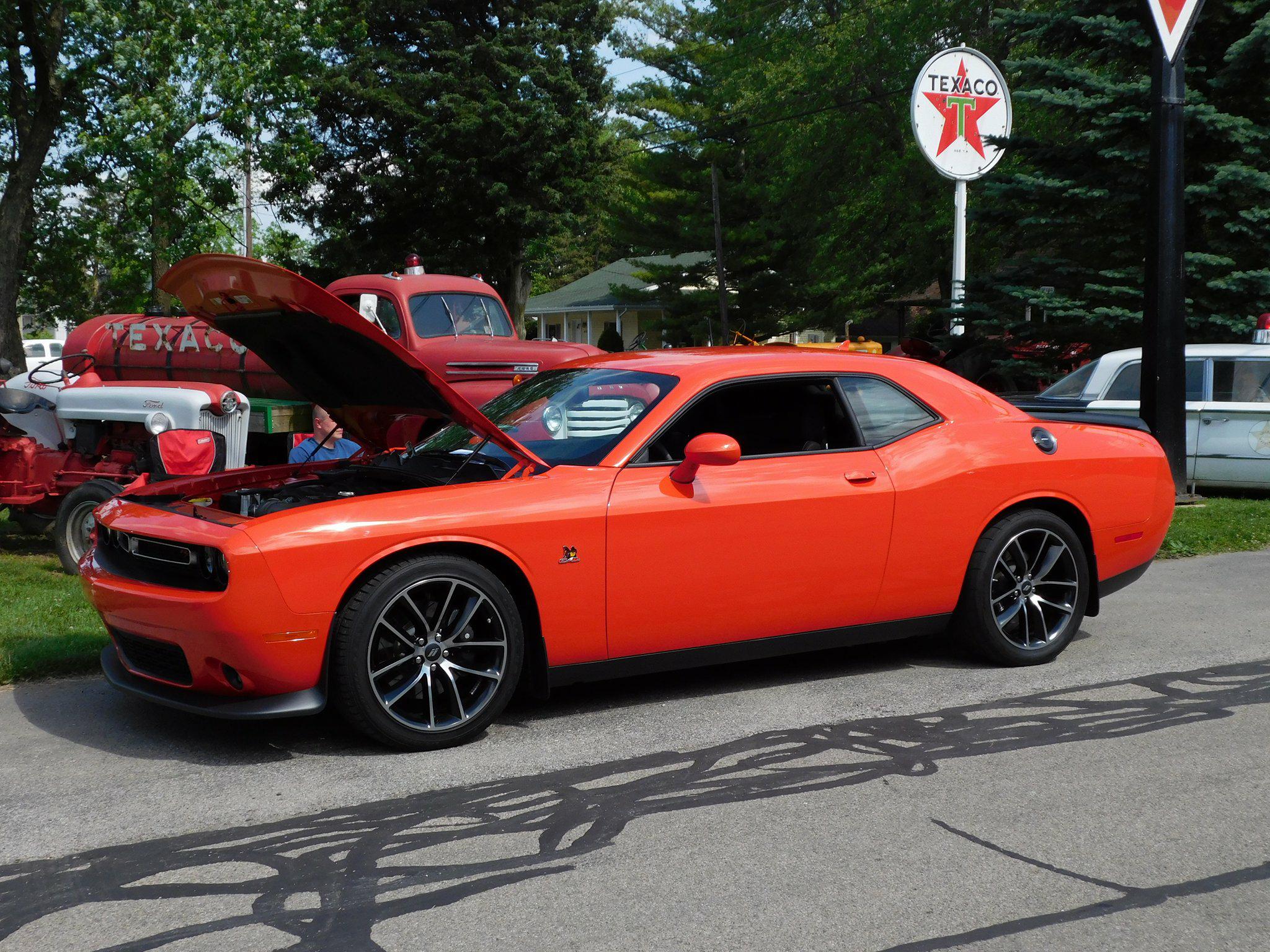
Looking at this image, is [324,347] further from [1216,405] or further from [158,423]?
[1216,405]

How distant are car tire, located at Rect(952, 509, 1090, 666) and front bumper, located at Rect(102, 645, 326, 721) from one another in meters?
3.03

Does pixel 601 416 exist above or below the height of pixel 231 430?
above

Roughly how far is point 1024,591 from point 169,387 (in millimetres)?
7235

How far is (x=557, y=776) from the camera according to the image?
14.9ft

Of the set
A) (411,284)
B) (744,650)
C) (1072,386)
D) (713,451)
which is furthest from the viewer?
(1072,386)

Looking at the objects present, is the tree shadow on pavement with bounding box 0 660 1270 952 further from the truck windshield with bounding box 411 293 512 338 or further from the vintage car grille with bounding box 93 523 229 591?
the truck windshield with bounding box 411 293 512 338

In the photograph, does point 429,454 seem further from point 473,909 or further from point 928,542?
point 473,909

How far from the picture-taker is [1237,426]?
12.5m

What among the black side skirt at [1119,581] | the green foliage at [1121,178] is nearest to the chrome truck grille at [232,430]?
the black side skirt at [1119,581]

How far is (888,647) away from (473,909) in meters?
3.64

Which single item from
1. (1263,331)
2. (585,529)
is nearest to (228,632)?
(585,529)

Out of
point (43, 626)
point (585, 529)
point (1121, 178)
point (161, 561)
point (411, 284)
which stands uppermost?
point (1121, 178)

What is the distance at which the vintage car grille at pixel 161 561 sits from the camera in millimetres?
4672

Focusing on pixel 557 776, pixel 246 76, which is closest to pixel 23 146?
pixel 246 76
